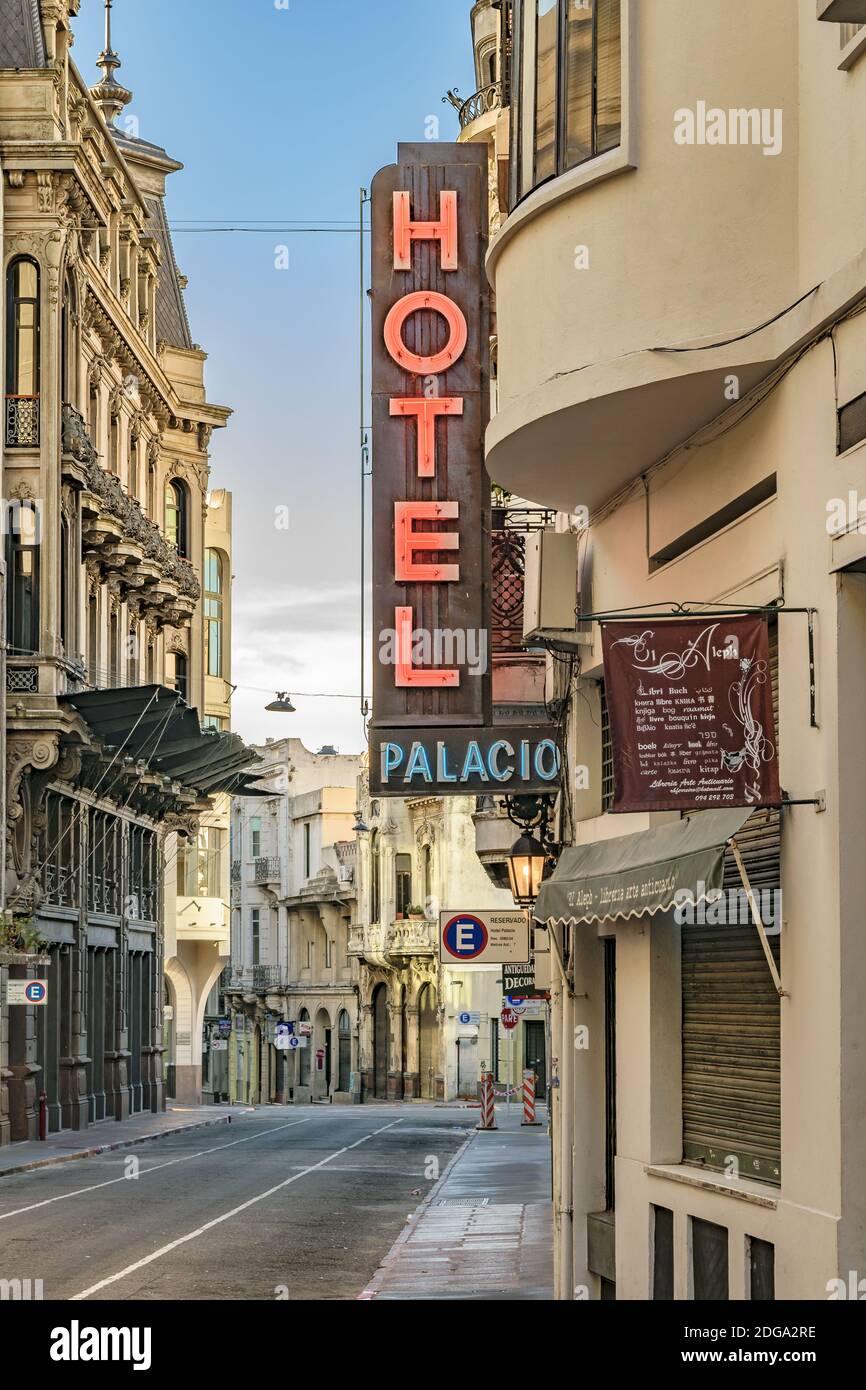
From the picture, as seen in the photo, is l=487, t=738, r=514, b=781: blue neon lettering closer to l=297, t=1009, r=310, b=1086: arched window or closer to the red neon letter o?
the red neon letter o

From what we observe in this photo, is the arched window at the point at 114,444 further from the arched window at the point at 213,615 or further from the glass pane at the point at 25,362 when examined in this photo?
the arched window at the point at 213,615

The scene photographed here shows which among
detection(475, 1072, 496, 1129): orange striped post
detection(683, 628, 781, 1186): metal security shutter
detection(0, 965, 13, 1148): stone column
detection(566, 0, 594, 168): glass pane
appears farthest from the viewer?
detection(475, 1072, 496, 1129): orange striped post

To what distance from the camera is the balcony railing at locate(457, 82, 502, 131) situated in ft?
126

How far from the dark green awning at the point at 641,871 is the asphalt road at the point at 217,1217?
5557mm

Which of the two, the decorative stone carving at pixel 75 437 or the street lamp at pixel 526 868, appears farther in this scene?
Result: the decorative stone carving at pixel 75 437

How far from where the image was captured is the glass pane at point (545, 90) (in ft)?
37.9

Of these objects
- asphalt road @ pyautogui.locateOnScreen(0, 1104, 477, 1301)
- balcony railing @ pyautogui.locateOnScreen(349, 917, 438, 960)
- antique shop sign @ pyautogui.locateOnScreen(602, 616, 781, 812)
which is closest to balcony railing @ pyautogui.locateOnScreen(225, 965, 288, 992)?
balcony railing @ pyautogui.locateOnScreen(349, 917, 438, 960)

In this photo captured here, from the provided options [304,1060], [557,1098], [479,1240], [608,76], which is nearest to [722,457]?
[608,76]

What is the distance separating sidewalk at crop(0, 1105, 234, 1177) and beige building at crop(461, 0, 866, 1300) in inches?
846

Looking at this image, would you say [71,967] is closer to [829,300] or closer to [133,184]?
[133,184]

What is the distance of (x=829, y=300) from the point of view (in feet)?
29.6

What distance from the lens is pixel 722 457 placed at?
10898 millimetres

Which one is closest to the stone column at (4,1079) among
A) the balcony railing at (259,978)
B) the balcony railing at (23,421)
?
the balcony railing at (23,421)

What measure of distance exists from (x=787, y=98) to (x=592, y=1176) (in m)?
7.54
